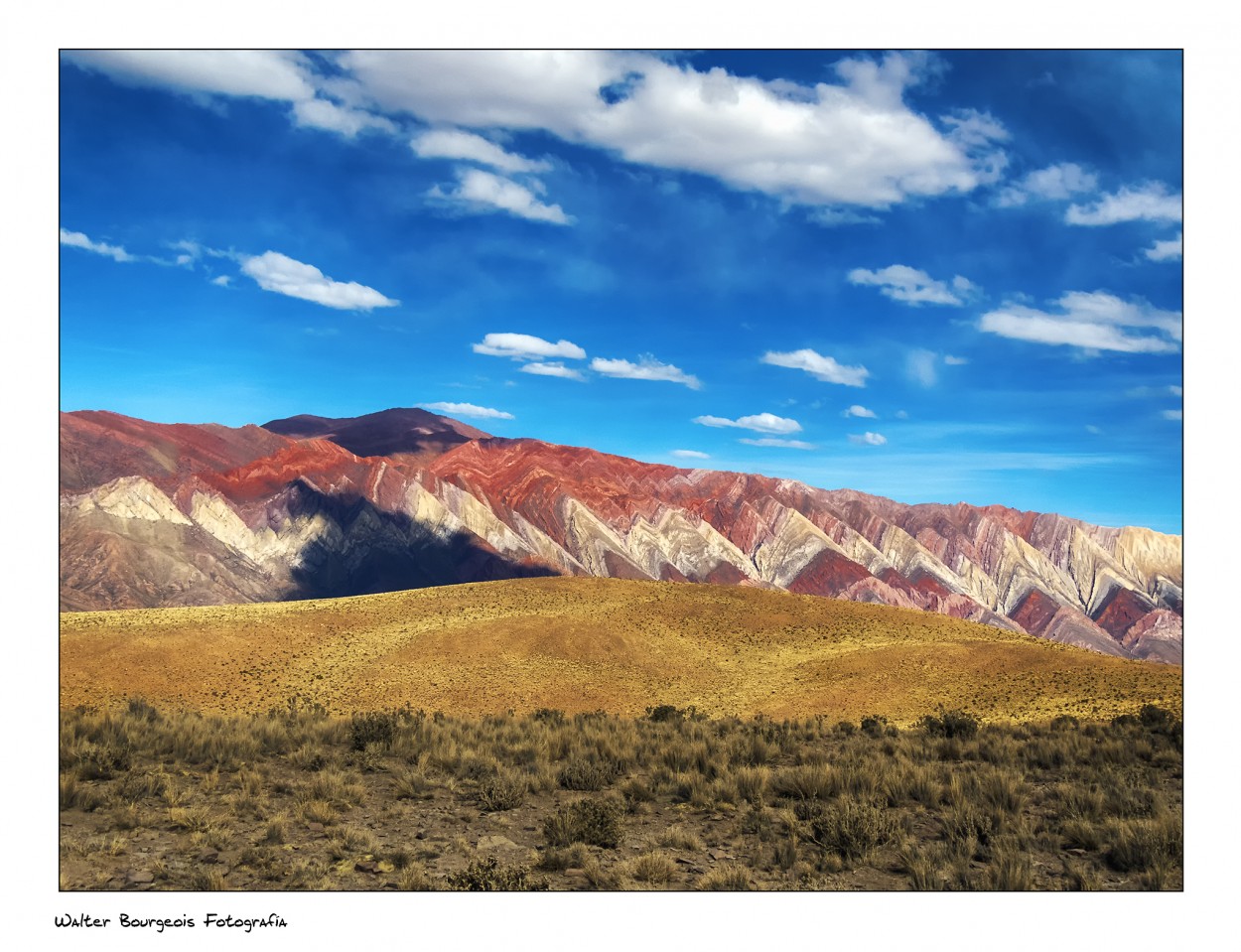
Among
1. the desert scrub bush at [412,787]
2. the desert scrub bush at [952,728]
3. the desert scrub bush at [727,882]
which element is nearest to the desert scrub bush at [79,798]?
the desert scrub bush at [412,787]

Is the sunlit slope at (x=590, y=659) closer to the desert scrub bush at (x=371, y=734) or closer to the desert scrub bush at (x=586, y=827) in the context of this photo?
the desert scrub bush at (x=371, y=734)

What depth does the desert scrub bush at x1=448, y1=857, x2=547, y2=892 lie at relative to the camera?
402 inches

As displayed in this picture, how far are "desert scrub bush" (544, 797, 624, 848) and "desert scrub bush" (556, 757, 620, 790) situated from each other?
2.55 m

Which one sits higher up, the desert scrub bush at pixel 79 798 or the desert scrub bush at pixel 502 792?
the desert scrub bush at pixel 79 798

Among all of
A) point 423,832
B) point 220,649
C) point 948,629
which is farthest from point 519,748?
point 948,629

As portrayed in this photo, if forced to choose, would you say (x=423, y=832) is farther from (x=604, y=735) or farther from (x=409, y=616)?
(x=409, y=616)

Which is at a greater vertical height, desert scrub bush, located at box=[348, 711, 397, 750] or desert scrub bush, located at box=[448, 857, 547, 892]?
desert scrub bush, located at box=[448, 857, 547, 892]

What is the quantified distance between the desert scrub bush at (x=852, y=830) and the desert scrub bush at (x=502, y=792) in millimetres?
4914

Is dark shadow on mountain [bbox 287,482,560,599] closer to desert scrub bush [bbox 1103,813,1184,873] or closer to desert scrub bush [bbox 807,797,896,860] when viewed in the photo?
desert scrub bush [bbox 807,797,896,860]

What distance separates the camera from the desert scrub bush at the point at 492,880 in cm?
1021

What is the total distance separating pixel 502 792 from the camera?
1432 centimetres

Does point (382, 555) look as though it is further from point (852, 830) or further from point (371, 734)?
point (852, 830)

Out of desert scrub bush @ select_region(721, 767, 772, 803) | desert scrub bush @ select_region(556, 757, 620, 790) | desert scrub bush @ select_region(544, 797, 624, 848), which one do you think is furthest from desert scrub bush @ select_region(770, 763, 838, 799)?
desert scrub bush @ select_region(544, 797, 624, 848)

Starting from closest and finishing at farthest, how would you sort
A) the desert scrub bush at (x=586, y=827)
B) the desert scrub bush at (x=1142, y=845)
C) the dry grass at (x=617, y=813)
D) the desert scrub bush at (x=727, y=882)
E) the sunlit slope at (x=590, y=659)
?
1. the desert scrub bush at (x=727, y=882)
2. the dry grass at (x=617, y=813)
3. the desert scrub bush at (x=1142, y=845)
4. the desert scrub bush at (x=586, y=827)
5. the sunlit slope at (x=590, y=659)
